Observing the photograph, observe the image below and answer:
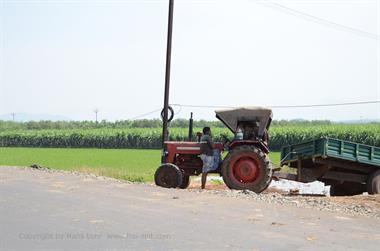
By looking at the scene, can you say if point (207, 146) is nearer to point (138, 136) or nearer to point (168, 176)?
point (168, 176)

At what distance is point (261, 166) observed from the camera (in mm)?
15422

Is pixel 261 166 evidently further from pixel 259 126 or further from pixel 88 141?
pixel 88 141

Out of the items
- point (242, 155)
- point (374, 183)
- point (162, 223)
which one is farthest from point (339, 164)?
point (162, 223)

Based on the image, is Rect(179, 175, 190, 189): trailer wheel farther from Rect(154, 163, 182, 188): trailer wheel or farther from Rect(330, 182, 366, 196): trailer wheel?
Rect(330, 182, 366, 196): trailer wheel

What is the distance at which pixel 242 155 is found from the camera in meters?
15.5

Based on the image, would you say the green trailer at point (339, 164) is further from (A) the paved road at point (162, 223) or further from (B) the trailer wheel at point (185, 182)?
(A) the paved road at point (162, 223)

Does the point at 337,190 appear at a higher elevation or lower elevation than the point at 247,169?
lower

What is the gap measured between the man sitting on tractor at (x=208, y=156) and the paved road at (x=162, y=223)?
271 centimetres

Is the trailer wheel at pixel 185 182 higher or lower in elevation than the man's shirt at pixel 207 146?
lower

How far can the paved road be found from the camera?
8125 mm

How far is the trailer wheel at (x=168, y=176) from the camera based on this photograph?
16.1m

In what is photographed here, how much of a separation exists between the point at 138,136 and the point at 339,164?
4816cm

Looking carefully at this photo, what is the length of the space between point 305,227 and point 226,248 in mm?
2152

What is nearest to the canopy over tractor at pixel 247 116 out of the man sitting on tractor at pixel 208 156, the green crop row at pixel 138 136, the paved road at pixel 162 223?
the man sitting on tractor at pixel 208 156
